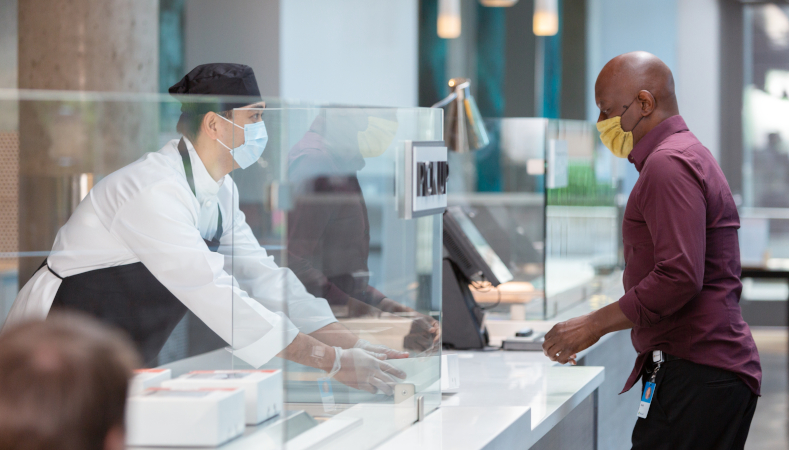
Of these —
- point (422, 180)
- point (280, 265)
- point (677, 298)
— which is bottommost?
point (677, 298)

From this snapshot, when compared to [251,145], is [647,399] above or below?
below

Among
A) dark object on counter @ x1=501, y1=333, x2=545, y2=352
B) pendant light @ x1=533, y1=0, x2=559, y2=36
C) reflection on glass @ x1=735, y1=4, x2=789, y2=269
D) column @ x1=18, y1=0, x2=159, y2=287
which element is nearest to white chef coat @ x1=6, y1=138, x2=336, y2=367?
dark object on counter @ x1=501, y1=333, x2=545, y2=352

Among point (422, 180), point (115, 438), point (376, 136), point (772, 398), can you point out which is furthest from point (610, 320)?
point (772, 398)

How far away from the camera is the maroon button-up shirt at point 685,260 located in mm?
1645

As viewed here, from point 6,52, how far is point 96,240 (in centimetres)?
246

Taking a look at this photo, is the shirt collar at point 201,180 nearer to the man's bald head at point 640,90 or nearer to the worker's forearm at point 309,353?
the worker's forearm at point 309,353

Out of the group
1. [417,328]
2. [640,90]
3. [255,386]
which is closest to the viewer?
[255,386]

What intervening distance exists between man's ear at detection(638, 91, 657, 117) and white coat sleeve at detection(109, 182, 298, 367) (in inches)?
39.1

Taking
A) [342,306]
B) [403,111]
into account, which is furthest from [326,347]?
[403,111]

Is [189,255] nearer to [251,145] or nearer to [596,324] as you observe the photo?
[251,145]

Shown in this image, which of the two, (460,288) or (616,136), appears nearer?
(616,136)

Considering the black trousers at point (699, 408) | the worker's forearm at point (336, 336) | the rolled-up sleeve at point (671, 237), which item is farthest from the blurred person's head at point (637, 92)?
the worker's forearm at point (336, 336)

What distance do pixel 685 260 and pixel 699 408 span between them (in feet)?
1.10

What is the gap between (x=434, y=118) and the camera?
1.64m
